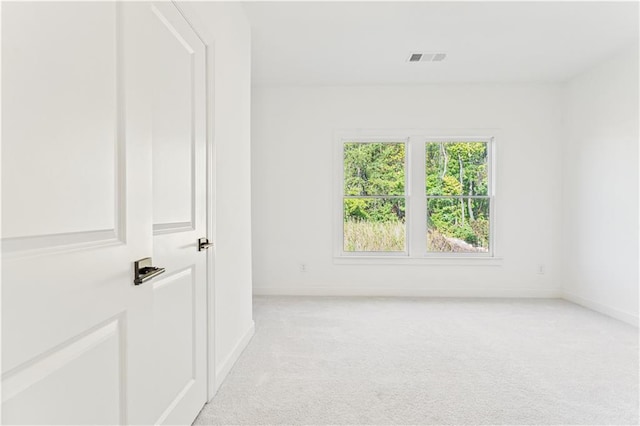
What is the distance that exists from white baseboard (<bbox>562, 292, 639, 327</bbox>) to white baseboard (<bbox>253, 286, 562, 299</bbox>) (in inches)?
8.5

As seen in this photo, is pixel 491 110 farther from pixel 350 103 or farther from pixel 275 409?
pixel 275 409

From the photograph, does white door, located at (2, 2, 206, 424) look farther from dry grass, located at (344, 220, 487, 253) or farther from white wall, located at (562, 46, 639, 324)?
white wall, located at (562, 46, 639, 324)

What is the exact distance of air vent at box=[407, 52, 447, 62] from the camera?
408 centimetres

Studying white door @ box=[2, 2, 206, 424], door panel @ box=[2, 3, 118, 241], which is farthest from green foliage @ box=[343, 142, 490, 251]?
door panel @ box=[2, 3, 118, 241]

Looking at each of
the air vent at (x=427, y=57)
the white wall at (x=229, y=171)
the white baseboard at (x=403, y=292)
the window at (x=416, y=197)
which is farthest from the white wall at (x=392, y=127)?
the white wall at (x=229, y=171)

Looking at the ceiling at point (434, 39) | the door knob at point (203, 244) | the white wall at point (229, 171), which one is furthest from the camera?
the ceiling at point (434, 39)

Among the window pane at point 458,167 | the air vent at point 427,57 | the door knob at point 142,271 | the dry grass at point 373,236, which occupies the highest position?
the air vent at point 427,57

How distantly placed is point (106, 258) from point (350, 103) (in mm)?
4463

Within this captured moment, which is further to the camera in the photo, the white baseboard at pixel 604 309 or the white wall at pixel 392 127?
the white wall at pixel 392 127

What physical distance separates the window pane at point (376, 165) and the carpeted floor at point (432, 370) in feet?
5.53

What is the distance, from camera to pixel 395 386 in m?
2.42

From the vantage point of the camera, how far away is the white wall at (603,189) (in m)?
3.90

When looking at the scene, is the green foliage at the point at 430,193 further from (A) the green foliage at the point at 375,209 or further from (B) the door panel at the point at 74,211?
(B) the door panel at the point at 74,211

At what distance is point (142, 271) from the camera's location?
4.06 feet
